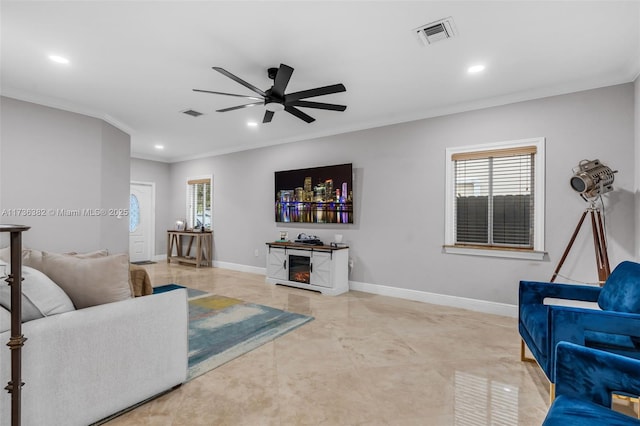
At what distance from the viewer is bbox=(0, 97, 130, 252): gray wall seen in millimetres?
3748

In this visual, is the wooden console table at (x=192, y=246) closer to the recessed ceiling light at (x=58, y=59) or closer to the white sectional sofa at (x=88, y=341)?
the recessed ceiling light at (x=58, y=59)

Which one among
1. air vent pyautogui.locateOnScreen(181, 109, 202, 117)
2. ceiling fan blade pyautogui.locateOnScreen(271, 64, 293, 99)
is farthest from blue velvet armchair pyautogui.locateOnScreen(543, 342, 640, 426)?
air vent pyautogui.locateOnScreen(181, 109, 202, 117)

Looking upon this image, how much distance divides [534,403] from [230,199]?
583 cm

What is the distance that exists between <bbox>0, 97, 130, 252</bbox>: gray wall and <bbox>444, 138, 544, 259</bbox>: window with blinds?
494cm

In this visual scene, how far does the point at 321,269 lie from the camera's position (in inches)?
184

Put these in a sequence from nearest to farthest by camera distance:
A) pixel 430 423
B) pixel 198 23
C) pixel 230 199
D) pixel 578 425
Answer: pixel 578 425 < pixel 430 423 < pixel 198 23 < pixel 230 199

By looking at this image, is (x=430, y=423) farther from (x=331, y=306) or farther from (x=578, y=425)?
(x=331, y=306)

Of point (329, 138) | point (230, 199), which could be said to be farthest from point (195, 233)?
point (329, 138)

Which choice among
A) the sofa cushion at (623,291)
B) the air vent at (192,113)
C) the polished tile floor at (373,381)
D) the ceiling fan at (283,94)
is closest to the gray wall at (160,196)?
the air vent at (192,113)

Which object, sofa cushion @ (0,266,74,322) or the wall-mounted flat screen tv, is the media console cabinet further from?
sofa cushion @ (0,266,74,322)

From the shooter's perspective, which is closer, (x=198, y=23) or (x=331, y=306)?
(x=198, y=23)

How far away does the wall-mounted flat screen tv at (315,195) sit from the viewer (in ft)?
16.1

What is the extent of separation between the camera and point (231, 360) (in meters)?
2.48

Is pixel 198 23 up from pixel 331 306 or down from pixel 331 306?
up
